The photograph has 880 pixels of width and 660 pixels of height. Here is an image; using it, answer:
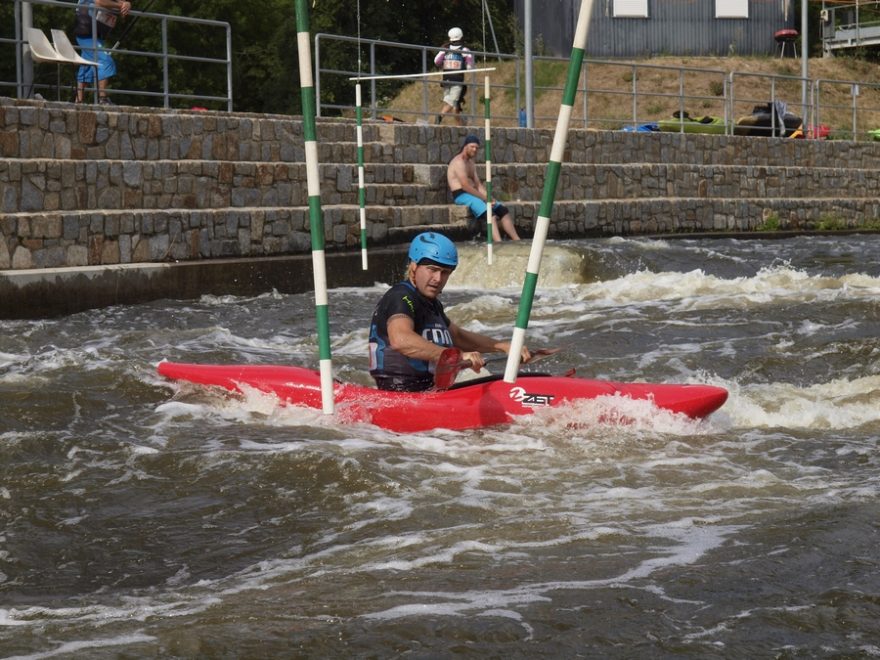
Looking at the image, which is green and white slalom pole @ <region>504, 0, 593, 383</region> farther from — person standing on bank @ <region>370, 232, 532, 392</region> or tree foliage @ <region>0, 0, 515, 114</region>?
tree foliage @ <region>0, 0, 515, 114</region>

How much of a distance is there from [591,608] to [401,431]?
2.88m

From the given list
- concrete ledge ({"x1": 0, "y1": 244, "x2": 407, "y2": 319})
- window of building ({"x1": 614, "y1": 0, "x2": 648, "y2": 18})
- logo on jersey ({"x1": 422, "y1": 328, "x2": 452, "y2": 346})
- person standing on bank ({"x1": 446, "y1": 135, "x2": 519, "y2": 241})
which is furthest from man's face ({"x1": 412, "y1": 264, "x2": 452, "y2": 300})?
window of building ({"x1": 614, "y1": 0, "x2": 648, "y2": 18})

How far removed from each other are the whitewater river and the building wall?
83.0 ft

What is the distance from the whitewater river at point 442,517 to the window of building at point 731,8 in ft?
89.7

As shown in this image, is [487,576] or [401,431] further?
[401,431]

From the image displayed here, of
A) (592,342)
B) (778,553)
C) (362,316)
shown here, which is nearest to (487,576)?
(778,553)

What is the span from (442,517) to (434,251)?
1.85 metres

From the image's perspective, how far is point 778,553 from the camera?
4723 mm

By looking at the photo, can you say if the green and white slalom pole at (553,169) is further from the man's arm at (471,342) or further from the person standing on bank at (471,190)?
the person standing on bank at (471,190)

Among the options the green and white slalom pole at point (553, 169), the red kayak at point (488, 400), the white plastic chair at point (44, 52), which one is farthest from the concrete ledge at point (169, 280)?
the green and white slalom pole at point (553, 169)

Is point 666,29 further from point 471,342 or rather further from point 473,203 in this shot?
point 471,342

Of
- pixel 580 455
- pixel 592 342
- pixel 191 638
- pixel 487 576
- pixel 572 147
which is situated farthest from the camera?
pixel 572 147

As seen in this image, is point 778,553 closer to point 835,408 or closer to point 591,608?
point 591,608

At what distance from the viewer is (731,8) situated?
3600cm
